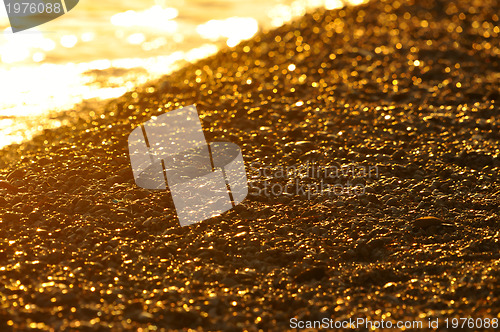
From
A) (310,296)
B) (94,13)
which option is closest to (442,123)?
(310,296)

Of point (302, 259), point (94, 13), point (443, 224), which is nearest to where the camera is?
point (302, 259)

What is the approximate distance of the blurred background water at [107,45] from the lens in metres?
5.05

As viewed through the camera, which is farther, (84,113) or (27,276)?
(84,113)

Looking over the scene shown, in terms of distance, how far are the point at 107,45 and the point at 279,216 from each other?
411 centimetres

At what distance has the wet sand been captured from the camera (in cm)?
257

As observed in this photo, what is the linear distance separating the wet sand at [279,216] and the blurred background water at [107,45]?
0.46m

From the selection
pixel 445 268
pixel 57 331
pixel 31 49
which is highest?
pixel 31 49

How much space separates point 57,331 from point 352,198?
5.99ft

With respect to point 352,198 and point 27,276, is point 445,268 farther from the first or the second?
point 27,276

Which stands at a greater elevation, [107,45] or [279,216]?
[107,45]

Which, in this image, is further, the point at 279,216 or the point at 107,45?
the point at 107,45

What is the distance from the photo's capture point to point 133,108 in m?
4.70

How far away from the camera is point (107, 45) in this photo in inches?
259

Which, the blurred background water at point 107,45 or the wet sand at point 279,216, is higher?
the blurred background water at point 107,45
